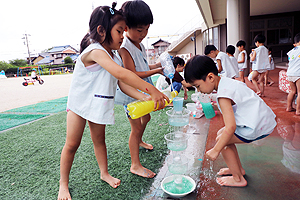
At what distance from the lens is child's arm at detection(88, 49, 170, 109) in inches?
65.1

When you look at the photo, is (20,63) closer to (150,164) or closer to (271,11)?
(271,11)

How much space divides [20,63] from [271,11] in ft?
141

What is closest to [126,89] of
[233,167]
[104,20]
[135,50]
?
[135,50]

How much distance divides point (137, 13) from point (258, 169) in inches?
79.9

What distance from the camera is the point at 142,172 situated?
2.24m

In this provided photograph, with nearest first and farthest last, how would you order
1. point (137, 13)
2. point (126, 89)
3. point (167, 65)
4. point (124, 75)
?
point (124, 75)
point (137, 13)
point (126, 89)
point (167, 65)

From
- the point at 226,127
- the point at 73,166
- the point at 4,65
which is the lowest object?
the point at 73,166

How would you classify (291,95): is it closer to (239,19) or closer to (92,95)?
(92,95)

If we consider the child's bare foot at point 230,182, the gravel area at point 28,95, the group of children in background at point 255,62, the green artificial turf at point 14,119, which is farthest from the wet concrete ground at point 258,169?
the gravel area at point 28,95

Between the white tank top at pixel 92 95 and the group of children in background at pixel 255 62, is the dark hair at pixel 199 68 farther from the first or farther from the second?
the group of children in background at pixel 255 62

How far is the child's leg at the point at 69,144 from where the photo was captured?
191 cm

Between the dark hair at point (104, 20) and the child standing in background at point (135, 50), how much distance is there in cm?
20

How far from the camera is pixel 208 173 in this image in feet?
7.11

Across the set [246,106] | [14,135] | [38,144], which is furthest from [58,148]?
[246,106]
